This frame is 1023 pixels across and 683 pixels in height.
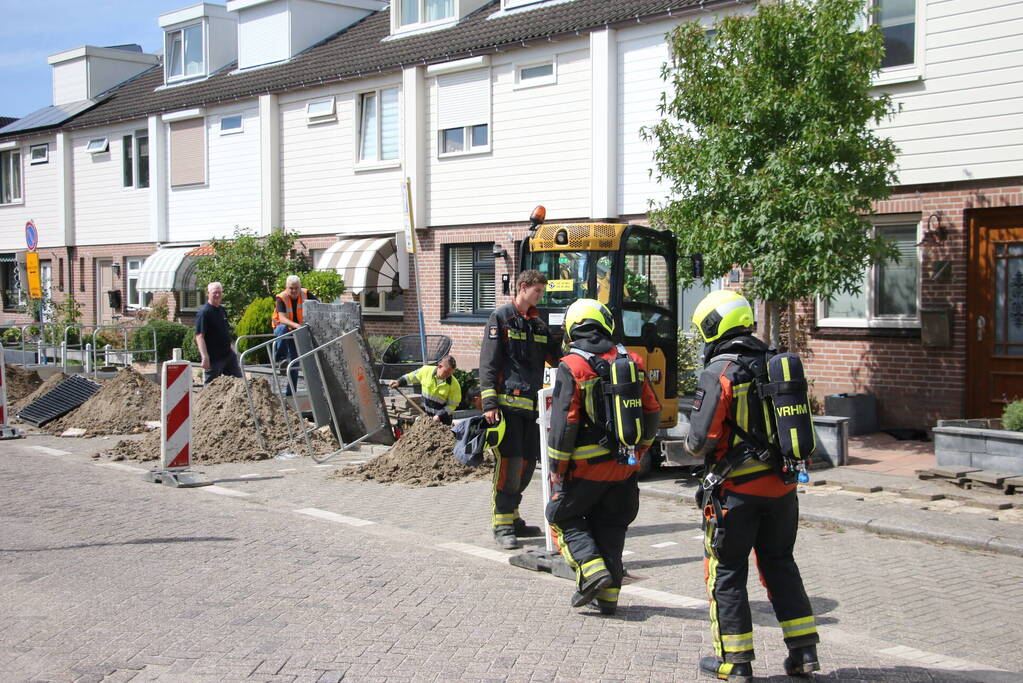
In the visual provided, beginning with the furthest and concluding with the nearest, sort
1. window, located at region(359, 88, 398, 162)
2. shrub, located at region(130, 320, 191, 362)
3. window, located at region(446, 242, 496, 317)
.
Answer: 1. shrub, located at region(130, 320, 191, 362)
2. window, located at region(359, 88, 398, 162)
3. window, located at region(446, 242, 496, 317)

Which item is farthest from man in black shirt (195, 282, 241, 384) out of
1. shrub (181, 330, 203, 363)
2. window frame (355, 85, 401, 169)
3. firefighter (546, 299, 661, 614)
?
shrub (181, 330, 203, 363)

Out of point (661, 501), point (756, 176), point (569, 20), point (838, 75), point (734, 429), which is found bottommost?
point (661, 501)

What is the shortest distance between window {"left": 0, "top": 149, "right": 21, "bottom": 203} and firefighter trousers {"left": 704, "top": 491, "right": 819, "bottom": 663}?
33.0 meters

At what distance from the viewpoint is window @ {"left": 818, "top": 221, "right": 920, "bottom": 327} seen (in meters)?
13.2

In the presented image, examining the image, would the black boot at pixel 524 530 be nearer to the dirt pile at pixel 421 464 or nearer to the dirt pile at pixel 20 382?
the dirt pile at pixel 421 464

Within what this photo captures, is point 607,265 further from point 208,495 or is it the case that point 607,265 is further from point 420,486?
point 208,495

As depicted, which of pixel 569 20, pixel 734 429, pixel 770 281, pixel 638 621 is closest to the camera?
pixel 734 429

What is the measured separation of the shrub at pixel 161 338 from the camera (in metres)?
24.1

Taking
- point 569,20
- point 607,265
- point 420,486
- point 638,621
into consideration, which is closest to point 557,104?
point 569,20

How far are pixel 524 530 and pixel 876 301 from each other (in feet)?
25.7

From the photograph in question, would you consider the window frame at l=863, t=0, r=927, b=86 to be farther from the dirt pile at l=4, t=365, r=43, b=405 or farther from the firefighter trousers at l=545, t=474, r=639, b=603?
the dirt pile at l=4, t=365, r=43, b=405

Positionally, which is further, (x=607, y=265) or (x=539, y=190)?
(x=539, y=190)

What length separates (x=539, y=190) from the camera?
1864cm

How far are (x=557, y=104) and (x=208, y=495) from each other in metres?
11.2
